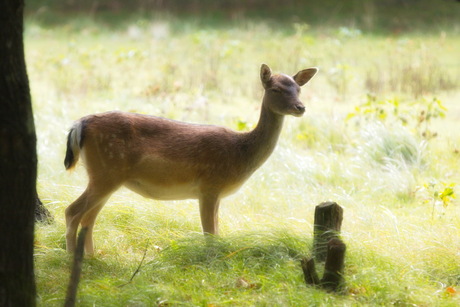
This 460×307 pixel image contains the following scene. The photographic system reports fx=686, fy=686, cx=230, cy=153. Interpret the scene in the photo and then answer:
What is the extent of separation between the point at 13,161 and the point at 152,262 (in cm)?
157

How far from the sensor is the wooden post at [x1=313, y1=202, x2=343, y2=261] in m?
4.55

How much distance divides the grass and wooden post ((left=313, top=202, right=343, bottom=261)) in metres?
0.12

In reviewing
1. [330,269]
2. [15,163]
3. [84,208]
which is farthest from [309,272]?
[15,163]

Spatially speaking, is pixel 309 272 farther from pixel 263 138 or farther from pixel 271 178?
pixel 271 178

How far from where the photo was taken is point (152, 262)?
4.67m

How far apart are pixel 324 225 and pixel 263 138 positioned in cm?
88

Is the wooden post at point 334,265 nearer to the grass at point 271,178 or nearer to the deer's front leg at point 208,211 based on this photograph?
the grass at point 271,178

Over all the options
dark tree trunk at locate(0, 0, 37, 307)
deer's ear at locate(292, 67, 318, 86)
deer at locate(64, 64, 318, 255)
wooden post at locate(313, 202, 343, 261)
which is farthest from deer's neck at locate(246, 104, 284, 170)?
dark tree trunk at locate(0, 0, 37, 307)

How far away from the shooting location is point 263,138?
5.14 m

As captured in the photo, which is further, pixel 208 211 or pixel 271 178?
pixel 271 178

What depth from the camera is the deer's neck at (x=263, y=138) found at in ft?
16.8

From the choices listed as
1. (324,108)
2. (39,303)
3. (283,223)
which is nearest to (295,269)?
(283,223)

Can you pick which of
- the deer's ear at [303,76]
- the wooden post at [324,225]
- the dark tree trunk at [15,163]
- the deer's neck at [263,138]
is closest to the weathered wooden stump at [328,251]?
the wooden post at [324,225]

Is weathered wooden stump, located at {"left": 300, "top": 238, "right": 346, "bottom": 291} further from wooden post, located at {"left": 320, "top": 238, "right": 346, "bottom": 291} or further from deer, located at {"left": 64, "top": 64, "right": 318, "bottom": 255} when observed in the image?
deer, located at {"left": 64, "top": 64, "right": 318, "bottom": 255}
